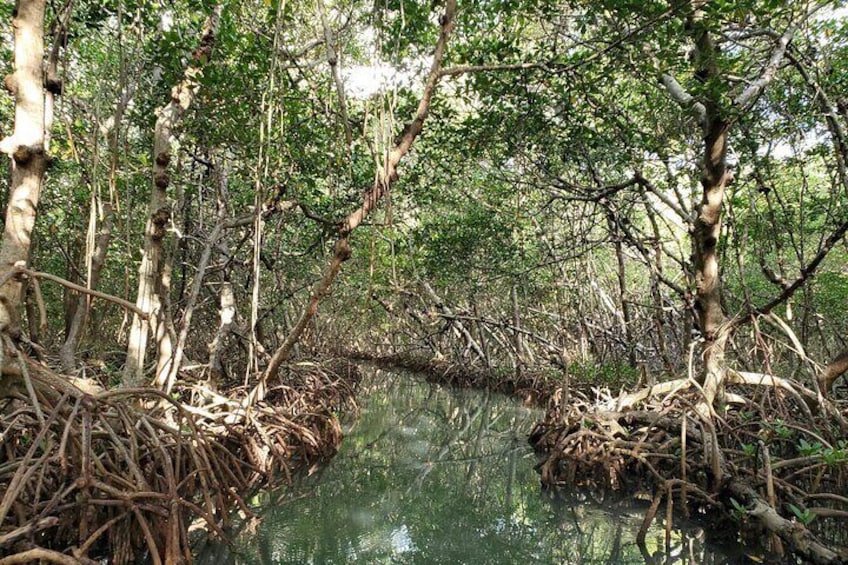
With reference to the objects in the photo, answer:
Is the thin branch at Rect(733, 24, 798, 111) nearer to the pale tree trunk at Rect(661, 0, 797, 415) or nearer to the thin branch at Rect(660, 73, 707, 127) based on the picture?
the pale tree trunk at Rect(661, 0, 797, 415)

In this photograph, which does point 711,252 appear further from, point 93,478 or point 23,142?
point 23,142

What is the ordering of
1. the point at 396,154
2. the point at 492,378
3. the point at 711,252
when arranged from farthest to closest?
the point at 492,378, the point at 711,252, the point at 396,154

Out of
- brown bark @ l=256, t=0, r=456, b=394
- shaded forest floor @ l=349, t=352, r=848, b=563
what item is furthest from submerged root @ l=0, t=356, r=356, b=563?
shaded forest floor @ l=349, t=352, r=848, b=563

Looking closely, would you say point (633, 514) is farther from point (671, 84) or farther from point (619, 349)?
point (619, 349)

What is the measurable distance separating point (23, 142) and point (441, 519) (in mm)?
3719

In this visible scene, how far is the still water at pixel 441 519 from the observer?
3.48m

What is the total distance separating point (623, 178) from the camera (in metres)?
7.86

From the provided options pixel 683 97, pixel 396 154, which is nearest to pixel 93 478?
pixel 396 154

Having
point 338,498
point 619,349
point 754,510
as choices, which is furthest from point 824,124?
point 338,498

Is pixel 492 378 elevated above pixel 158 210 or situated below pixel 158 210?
below

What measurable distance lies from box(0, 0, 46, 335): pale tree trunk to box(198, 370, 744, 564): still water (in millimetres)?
2071

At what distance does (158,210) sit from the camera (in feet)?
12.0

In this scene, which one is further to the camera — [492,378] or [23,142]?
[492,378]

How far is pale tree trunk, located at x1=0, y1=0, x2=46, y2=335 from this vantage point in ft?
7.25
